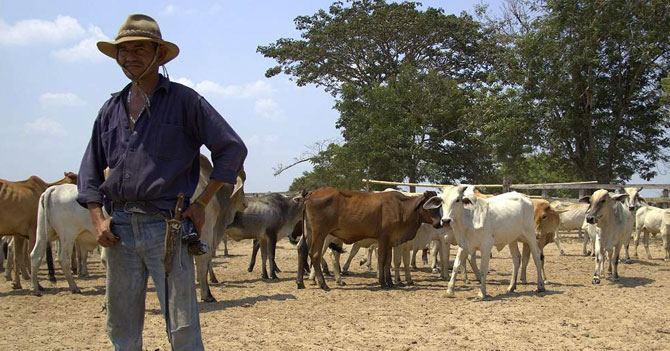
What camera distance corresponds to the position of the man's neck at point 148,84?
157 inches

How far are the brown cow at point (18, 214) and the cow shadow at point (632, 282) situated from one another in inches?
448

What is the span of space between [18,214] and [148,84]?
9.01 metres

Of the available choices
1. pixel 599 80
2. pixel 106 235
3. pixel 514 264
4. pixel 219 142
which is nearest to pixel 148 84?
pixel 219 142

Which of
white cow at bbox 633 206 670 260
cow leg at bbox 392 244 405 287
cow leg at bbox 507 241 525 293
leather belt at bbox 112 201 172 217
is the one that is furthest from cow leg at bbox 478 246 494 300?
white cow at bbox 633 206 670 260

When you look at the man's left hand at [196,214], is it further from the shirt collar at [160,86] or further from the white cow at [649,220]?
the white cow at [649,220]

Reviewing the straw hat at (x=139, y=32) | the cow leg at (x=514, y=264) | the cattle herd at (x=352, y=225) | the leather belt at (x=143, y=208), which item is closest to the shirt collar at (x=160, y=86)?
A: the straw hat at (x=139, y=32)

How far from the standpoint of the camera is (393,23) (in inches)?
1198

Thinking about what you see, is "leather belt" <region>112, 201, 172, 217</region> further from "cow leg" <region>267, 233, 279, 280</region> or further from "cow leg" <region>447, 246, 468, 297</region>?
"cow leg" <region>267, 233, 279, 280</region>

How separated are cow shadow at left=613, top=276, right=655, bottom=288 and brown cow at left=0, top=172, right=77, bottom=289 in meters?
11.4

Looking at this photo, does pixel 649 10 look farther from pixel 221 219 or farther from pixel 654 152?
pixel 221 219

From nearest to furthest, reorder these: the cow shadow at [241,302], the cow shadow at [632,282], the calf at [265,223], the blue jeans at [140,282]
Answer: the blue jeans at [140,282], the cow shadow at [241,302], the cow shadow at [632,282], the calf at [265,223]

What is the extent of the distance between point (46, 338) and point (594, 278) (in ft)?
32.0

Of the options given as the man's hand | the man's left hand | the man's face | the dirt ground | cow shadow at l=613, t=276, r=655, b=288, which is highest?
the man's face

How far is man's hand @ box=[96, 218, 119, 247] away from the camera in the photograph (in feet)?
12.4
